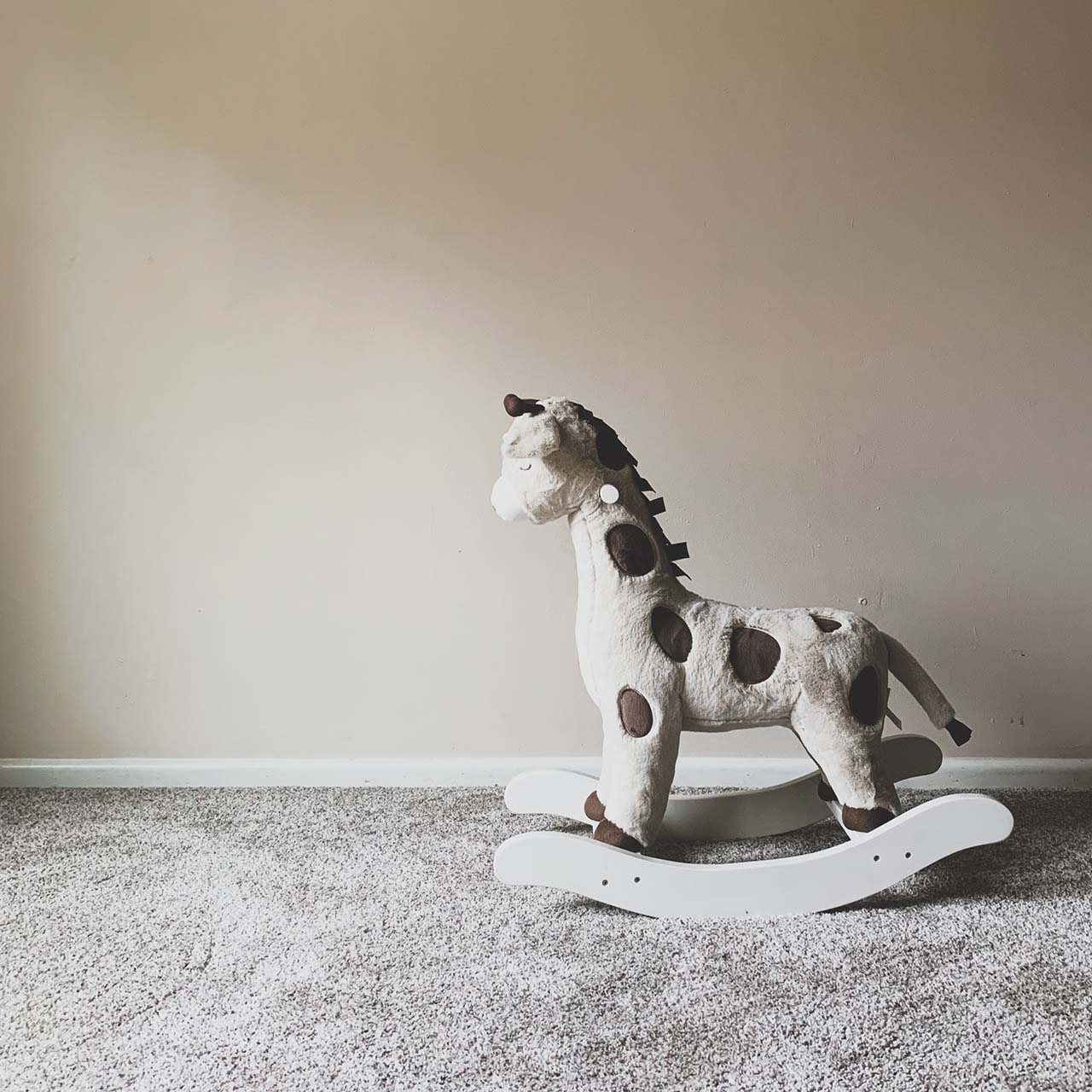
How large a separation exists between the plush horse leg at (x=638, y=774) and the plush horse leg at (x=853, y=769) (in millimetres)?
186

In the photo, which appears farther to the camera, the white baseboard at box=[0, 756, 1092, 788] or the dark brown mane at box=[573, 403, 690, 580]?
the white baseboard at box=[0, 756, 1092, 788]

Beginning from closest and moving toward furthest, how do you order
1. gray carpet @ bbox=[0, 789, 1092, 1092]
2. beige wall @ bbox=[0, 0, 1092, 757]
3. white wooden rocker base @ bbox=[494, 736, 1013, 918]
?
gray carpet @ bbox=[0, 789, 1092, 1092] < white wooden rocker base @ bbox=[494, 736, 1013, 918] < beige wall @ bbox=[0, 0, 1092, 757]

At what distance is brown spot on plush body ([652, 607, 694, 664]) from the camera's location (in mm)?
1266

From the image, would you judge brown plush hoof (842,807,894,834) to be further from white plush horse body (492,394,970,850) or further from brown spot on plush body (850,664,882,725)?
brown spot on plush body (850,664,882,725)

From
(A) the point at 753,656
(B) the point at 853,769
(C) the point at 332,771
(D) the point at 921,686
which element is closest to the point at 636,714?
(A) the point at 753,656

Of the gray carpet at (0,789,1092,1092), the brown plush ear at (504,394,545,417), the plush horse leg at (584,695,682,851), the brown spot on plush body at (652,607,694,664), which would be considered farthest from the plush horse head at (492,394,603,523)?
the gray carpet at (0,789,1092,1092)

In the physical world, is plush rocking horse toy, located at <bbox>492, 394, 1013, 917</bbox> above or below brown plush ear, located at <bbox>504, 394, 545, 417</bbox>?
below

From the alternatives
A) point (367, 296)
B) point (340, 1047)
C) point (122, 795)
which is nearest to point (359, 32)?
point (367, 296)

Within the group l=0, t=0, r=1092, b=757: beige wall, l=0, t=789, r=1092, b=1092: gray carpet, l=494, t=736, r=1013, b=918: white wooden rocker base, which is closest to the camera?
l=0, t=789, r=1092, b=1092: gray carpet

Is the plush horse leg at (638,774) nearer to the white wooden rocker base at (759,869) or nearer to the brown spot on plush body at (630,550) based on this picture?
the white wooden rocker base at (759,869)

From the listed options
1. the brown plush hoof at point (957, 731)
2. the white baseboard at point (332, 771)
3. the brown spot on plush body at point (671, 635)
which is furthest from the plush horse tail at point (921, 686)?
the white baseboard at point (332, 771)

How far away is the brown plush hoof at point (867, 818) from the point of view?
4.05 ft

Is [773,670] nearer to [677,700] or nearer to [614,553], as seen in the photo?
[677,700]

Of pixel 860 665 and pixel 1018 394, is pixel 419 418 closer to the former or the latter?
pixel 860 665
